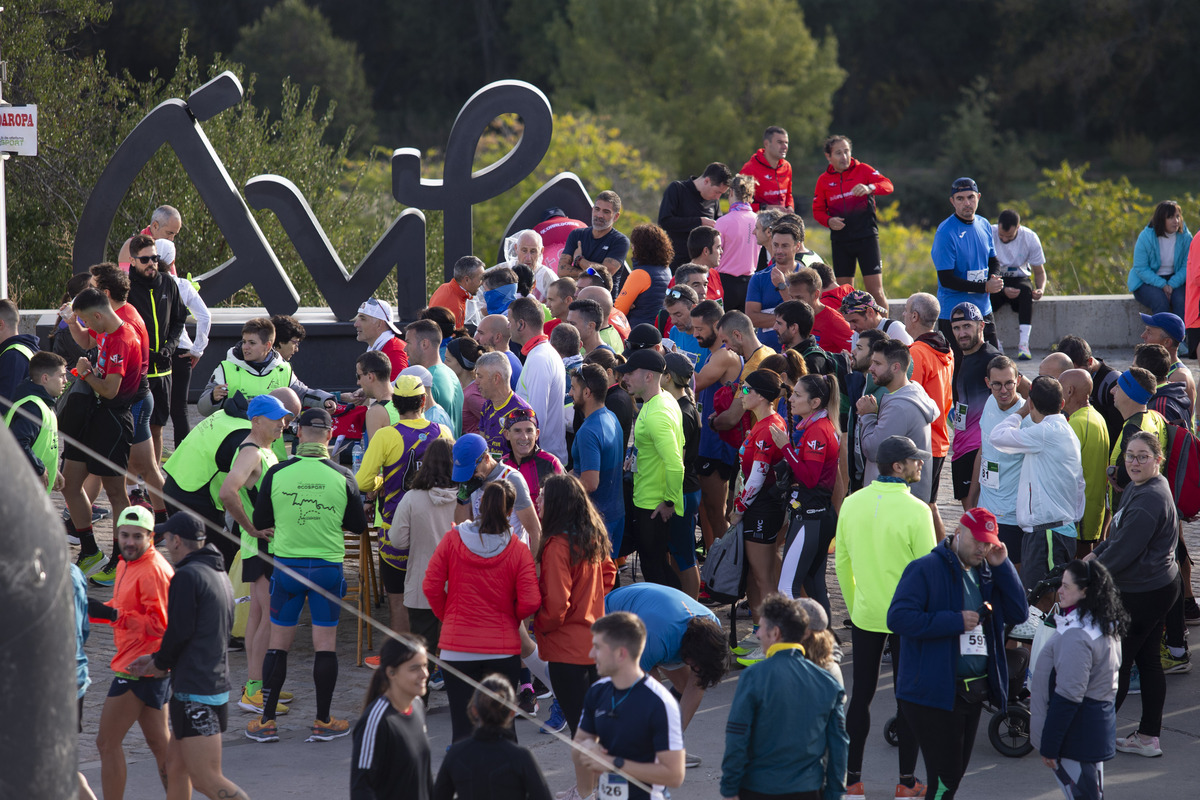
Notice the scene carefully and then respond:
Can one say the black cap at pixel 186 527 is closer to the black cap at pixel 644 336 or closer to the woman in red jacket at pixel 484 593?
the woman in red jacket at pixel 484 593

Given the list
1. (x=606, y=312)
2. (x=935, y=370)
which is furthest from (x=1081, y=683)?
(x=606, y=312)

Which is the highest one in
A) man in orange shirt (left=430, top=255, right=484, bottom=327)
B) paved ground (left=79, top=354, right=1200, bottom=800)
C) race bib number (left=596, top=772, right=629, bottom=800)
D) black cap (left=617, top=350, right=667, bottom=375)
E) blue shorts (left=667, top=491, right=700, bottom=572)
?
man in orange shirt (left=430, top=255, right=484, bottom=327)

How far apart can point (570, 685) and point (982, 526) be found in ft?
6.82

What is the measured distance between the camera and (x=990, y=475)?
8156 mm

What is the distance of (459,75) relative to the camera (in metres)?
61.2

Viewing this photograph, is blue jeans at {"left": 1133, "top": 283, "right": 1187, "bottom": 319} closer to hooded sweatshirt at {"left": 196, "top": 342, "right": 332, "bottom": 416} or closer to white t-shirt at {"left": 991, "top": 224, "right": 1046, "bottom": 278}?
white t-shirt at {"left": 991, "top": 224, "right": 1046, "bottom": 278}

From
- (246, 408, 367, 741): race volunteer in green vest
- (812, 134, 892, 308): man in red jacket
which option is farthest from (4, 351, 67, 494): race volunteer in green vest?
(812, 134, 892, 308): man in red jacket

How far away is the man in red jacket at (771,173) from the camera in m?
14.0

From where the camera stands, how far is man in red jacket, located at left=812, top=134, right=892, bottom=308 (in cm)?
1349

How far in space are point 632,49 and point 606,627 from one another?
5506 cm

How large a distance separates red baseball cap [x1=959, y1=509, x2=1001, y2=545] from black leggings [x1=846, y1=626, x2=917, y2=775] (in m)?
0.72

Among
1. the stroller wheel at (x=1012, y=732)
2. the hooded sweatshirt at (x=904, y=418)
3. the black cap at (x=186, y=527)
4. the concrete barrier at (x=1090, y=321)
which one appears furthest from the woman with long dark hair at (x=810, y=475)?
the concrete barrier at (x=1090, y=321)

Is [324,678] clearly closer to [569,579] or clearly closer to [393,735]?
[569,579]

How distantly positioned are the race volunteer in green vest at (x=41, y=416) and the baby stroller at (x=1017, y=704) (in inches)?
202
